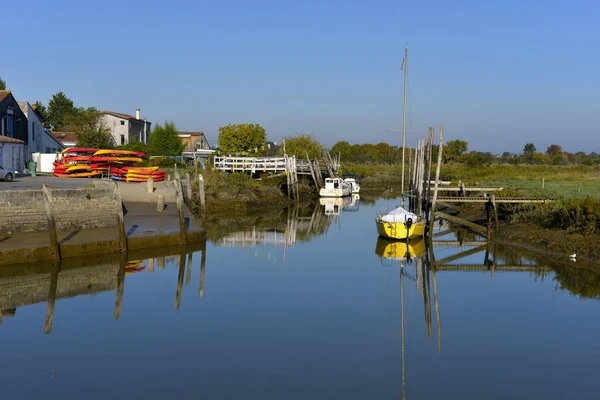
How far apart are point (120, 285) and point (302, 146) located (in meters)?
67.3

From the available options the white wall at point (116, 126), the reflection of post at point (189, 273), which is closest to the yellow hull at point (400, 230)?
the reflection of post at point (189, 273)

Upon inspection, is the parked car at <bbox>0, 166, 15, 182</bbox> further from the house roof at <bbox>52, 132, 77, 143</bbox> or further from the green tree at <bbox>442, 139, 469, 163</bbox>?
the green tree at <bbox>442, 139, 469, 163</bbox>

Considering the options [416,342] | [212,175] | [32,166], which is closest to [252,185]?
[212,175]

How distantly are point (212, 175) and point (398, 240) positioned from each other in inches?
740

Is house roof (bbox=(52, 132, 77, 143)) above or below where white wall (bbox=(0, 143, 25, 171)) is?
above

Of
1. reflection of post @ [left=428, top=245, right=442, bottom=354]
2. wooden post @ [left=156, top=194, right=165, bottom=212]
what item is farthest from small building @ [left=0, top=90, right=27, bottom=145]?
reflection of post @ [left=428, top=245, right=442, bottom=354]

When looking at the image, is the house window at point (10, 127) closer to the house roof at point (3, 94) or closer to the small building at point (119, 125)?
the house roof at point (3, 94)

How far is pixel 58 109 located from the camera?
3831 inches

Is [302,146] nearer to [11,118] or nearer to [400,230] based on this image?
[11,118]

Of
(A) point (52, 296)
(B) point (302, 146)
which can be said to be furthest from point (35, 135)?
(B) point (302, 146)

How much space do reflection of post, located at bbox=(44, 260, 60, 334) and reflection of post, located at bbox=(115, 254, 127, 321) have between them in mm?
1458

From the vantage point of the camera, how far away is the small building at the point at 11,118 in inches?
1535

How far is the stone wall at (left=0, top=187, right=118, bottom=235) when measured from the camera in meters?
21.4

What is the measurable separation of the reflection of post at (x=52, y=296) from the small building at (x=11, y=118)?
22.4 meters
